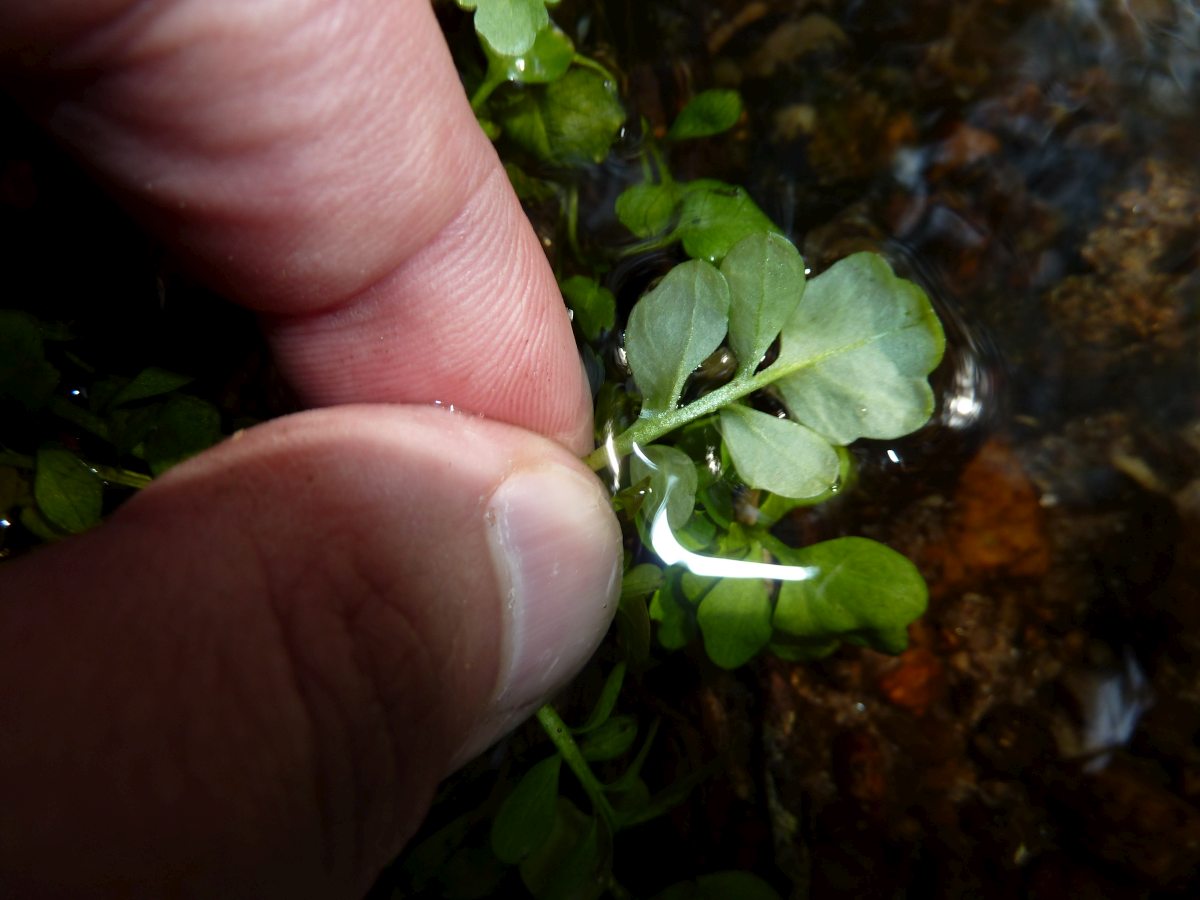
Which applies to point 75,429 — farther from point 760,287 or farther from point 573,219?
point 760,287

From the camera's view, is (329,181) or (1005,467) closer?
(329,181)

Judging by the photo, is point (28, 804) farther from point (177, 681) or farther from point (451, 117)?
point (451, 117)

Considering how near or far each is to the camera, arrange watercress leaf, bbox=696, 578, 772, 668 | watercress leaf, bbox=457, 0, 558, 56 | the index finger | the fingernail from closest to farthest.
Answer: the index finger < the fingernail < watercress leaf, bbox=457, 0, 558, 56 < watercress leaf, bbox=696, 578, 772, 668

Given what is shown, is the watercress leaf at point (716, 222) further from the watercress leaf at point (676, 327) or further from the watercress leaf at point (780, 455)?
the watercress leaf at point (780, 455)

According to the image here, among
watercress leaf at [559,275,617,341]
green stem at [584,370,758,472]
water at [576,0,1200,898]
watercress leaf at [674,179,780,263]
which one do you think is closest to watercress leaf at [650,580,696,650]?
water at [576,0,1200,898]

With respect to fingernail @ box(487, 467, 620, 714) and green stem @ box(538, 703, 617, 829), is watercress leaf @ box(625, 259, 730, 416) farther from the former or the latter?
green stem @ box(538, 703, 617, 829)

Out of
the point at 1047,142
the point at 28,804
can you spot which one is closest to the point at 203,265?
the point at 28,804

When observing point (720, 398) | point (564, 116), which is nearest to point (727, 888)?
point (720, 398)
